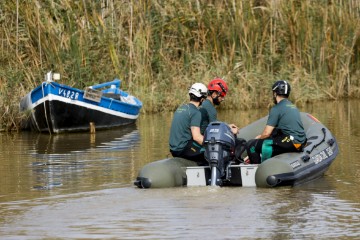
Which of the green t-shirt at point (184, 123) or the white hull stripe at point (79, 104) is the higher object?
the white hull stripe at point (79, 104)

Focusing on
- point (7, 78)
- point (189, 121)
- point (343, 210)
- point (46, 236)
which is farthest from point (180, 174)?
point (7, 78)

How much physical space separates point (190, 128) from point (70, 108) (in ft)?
24.6

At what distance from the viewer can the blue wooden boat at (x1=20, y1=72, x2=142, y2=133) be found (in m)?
20.0

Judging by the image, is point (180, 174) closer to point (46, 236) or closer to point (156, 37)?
point (46, 236)

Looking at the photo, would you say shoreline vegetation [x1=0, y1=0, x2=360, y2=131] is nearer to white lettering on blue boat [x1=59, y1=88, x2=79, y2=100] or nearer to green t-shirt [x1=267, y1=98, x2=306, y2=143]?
white lettering on blue boat [x1=59, y1=88, x2=79, y2=100]

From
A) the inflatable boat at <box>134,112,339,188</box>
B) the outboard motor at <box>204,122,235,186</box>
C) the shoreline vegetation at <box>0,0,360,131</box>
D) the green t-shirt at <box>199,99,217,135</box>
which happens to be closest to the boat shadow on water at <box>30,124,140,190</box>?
the inflatable boat at <box>134,112,339,188</box>

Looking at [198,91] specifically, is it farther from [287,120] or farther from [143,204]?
[143,204]

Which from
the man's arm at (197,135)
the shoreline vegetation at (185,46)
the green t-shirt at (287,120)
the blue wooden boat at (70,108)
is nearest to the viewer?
the man's arm at (197,135)

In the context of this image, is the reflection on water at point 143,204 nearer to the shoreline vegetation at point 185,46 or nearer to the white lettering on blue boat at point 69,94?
the white lettering on blue boat at point 69,94

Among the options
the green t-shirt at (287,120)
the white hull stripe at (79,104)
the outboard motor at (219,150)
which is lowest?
the outboard motor at (219,150)

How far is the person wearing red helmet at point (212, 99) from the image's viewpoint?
13.7 metres

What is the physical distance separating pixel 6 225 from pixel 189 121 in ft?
11.6

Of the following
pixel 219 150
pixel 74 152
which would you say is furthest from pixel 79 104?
pixel 219 150

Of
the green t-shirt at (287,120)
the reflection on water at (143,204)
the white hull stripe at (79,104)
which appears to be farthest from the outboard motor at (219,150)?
the white hull stripe at (79,104)
